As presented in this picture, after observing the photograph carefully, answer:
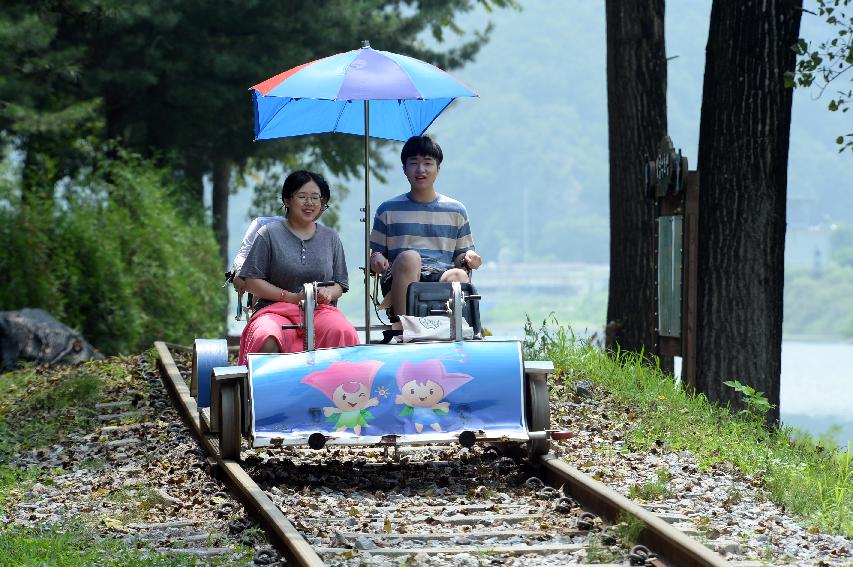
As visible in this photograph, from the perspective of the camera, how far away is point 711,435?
29.1ft

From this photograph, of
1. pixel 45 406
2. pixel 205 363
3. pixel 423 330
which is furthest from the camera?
pixel 45 406

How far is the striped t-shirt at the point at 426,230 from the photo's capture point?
28.8 ft

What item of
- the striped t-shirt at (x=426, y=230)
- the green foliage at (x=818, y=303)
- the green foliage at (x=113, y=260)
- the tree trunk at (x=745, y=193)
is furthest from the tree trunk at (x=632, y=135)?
the green foliage at (x=818, y=303)

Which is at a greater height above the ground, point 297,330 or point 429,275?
point 429,275

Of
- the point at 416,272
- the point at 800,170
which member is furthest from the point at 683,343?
the point at 800,170

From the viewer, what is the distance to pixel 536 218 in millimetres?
132625

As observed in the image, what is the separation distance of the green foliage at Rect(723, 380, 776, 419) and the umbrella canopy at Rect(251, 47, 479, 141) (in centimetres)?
280

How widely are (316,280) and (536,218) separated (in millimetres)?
124768

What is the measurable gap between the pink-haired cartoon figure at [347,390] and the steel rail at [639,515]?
41.8 inches

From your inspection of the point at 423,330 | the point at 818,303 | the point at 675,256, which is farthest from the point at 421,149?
the point at 818,303

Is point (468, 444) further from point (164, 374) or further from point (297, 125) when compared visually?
point (164, 374)

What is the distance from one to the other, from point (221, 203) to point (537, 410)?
21609mm

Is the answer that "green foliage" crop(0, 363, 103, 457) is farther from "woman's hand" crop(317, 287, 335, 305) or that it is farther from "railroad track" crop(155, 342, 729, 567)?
"woman's hand" crop(317, 287, 335, 305)

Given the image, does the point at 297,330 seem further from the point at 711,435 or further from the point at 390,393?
the point at 711,435
